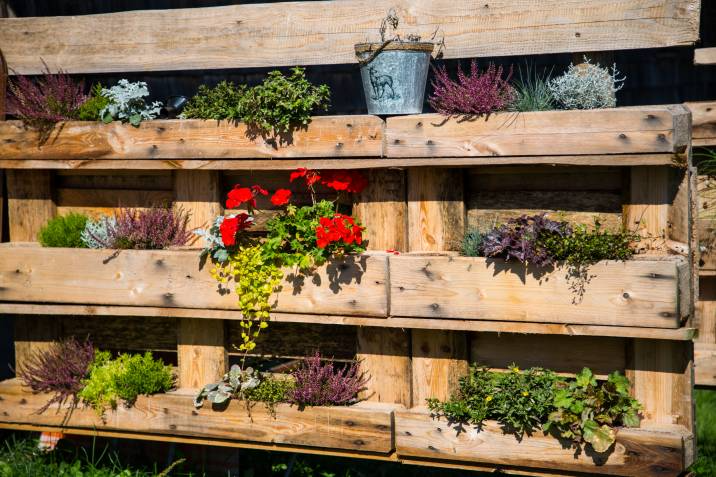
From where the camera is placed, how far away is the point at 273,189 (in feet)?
18.0

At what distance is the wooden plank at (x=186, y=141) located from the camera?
502 centimetres

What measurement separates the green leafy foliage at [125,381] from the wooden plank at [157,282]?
431 mm

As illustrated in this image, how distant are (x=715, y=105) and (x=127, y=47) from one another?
12.7 feet

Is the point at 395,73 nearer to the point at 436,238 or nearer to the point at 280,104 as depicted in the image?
the point at 280,104

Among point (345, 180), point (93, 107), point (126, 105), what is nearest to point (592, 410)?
point (345, 180)

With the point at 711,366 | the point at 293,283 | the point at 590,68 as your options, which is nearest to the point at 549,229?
the point at 590,68

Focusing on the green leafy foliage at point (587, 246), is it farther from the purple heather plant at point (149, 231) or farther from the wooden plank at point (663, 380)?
the purple heather plant at point (149, 231)

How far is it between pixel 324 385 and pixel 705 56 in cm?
319

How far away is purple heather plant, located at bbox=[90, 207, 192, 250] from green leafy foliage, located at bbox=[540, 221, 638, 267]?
7.59 ft

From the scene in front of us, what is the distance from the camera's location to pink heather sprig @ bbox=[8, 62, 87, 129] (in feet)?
18.4

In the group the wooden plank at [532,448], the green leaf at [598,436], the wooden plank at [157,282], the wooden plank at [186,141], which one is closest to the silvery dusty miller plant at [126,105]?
the wooden plank at [186,141]

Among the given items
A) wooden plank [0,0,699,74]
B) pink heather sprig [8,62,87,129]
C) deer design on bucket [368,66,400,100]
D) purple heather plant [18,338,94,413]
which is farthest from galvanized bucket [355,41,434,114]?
purple heather plant [18,338,94,413]

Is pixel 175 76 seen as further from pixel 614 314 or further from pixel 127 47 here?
pixel 614 314

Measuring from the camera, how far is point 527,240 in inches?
185
